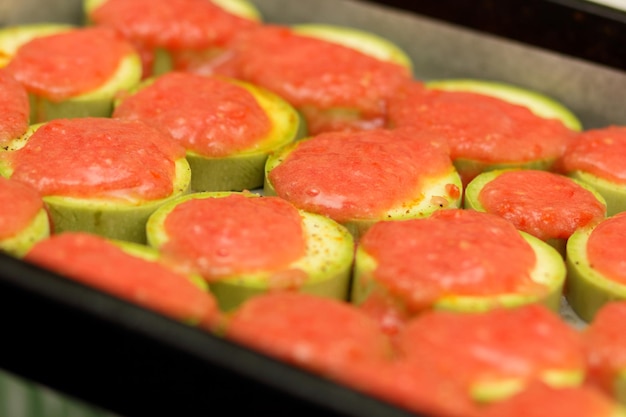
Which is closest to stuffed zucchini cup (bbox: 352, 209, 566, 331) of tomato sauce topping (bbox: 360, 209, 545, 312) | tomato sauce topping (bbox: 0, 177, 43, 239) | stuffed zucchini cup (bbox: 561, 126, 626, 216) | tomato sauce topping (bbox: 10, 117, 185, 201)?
tomato sauce topping (bbox: 360, 209, 545, 312)

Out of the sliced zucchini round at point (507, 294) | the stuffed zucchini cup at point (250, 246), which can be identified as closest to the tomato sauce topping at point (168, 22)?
the stuffed zucchini cup at point (250, 246)

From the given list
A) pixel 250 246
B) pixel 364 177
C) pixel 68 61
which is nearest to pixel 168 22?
pixel 68 61

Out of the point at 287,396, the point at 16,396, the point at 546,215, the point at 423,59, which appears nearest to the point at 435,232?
the point at 546,215

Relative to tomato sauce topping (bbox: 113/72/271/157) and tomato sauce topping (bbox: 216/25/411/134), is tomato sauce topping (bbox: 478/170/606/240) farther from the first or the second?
tomato sauce topping (bbox: 113/72/271/157)

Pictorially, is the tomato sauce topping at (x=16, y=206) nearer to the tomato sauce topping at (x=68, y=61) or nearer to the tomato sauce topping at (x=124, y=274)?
the tomato sauce topping at (x=124, y=274)

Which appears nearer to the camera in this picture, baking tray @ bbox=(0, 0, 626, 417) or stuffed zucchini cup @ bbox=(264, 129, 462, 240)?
baking tray @ bbox=(0, 0, 626, 417)

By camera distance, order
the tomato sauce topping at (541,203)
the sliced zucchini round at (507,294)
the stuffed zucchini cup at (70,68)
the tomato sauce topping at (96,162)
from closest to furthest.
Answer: the sliced zucchini round at (507,294) < the tomato sauce topping at (96,162) < the tomato sauce topping at (541,203) < the stuffed zucchini cup at (70,68)
